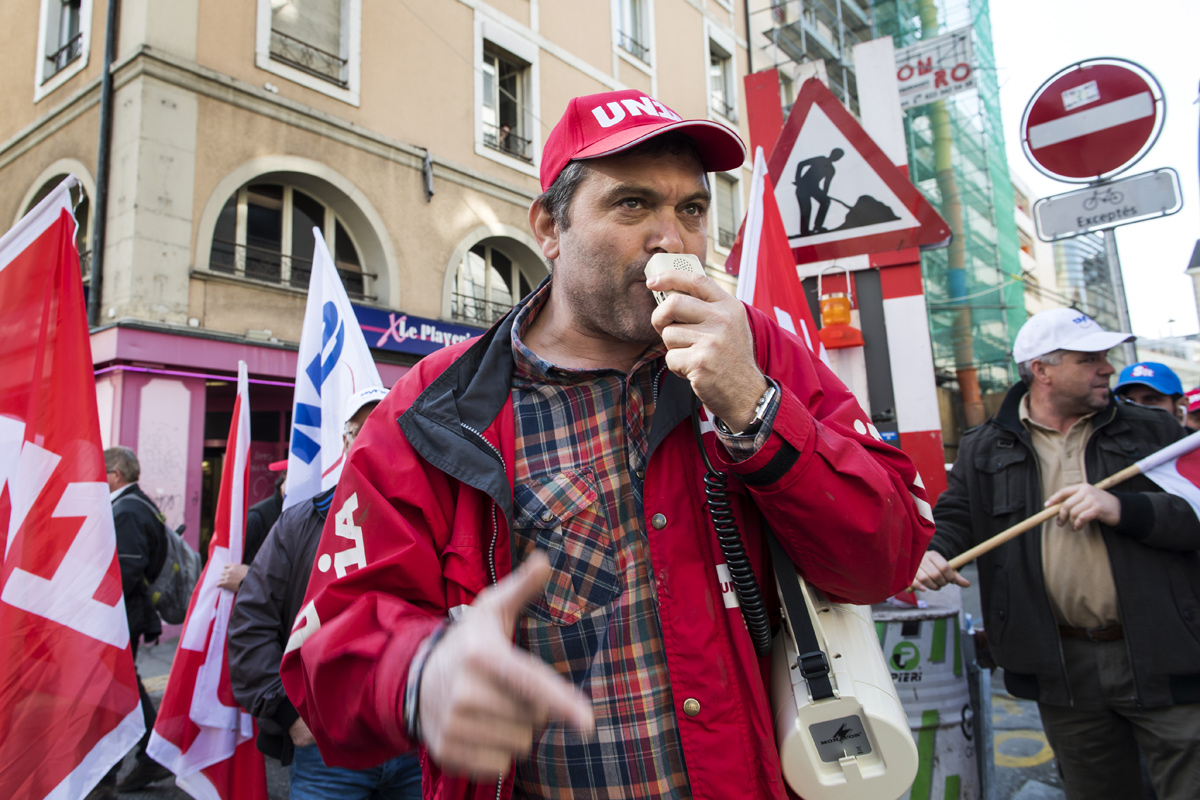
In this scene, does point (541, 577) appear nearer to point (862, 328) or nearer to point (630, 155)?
point (630, 155)

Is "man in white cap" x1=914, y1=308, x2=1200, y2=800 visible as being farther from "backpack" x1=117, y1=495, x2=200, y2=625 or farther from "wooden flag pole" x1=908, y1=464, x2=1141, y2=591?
"backpack" x1=117, y1=495, x2=200, y2=625

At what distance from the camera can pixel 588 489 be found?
1.46 metres

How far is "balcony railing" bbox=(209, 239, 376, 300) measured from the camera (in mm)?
9961

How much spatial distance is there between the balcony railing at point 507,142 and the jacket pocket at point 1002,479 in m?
12.0

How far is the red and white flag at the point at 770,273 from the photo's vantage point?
2.80 metres

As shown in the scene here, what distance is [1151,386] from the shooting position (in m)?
4.84

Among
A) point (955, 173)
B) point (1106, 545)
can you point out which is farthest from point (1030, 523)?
point (955, 173)

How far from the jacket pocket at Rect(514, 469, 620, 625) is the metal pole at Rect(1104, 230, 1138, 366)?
11.4 feet

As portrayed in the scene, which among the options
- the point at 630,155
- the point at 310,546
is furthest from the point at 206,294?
the point at 630,155

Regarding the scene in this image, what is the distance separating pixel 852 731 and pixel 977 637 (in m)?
2.61

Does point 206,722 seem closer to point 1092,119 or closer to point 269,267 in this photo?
point 1092,119

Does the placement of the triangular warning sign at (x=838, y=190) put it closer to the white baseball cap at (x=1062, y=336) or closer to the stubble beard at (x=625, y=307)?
the white baseball cap at (x=1062, y=336)

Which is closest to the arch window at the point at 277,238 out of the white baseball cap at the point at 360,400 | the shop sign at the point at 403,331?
the shop sign at the point at 403,331

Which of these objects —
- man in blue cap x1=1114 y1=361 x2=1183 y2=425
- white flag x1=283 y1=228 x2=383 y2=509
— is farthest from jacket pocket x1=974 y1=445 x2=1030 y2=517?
white flag x1=283 y1=228 x2=383 y2=509
